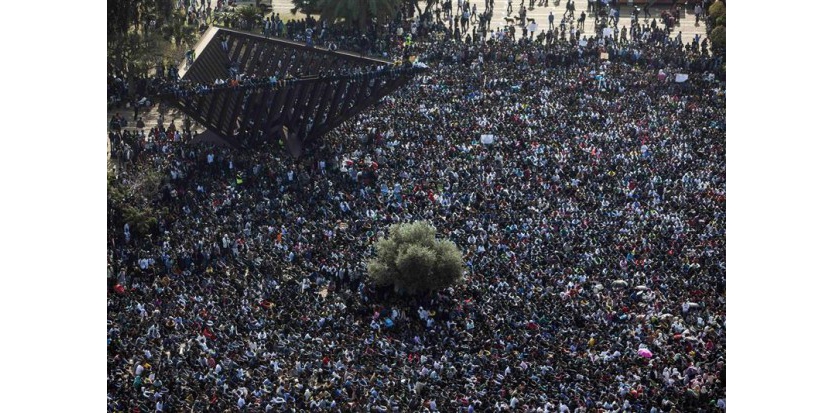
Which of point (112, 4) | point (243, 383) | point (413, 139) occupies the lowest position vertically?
point (243, 383)

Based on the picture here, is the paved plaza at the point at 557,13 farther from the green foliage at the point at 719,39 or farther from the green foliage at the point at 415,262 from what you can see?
the green foliage at the point at 415,262

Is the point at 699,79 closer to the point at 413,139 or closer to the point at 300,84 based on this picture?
the point at 413,139

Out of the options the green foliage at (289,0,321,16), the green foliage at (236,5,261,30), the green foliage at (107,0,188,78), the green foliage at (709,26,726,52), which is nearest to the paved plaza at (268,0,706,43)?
the green foliage at (289,0,321,16)

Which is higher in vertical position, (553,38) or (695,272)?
(553,38)

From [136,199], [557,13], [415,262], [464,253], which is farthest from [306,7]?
[415,262]

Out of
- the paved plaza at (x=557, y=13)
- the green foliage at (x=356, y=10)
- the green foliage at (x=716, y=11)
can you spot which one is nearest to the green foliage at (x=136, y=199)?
the green foliage at (x=356, y=10)

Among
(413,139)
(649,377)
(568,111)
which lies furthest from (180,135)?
(649,377)

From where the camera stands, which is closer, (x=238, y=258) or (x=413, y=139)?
(x=238, y=258)
